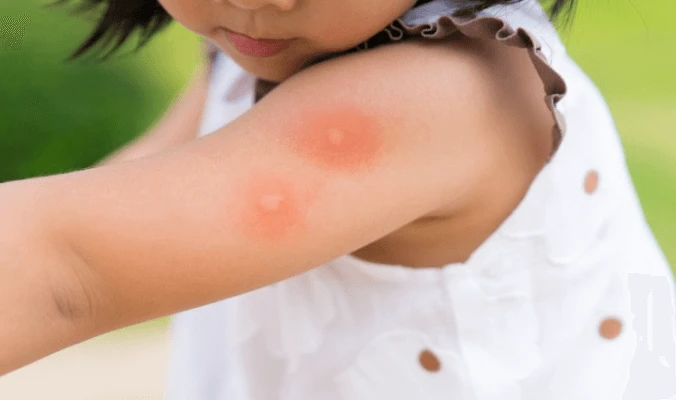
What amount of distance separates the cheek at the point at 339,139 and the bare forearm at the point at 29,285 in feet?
0.30

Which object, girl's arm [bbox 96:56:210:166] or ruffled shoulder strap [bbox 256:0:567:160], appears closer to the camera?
ruffled shoulder strap [bbox 256:0:567:160]

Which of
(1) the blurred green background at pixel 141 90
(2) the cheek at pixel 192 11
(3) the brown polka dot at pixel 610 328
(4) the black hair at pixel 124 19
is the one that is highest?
(2) the cheek at pixel 192 11

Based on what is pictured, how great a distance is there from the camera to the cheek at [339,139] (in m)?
0.32

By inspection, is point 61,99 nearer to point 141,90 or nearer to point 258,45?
point 141,90

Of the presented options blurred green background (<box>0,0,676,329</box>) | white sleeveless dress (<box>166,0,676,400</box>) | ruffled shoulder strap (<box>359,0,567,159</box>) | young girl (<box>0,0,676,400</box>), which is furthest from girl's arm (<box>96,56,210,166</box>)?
blurred green background (<box>0,0,676,329</box>)

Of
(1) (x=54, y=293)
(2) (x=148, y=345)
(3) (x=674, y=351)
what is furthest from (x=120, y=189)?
(2) (x=148, y=345)

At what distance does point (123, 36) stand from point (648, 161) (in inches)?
38.9

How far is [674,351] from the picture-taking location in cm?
53

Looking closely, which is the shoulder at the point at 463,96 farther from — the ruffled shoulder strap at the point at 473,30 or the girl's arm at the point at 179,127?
the girl's arm at the point at 179,127

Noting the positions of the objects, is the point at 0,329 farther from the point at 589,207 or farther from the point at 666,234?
the point at 666,234

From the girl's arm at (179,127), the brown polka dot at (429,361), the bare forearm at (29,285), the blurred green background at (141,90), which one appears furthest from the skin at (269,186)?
the blurred green background at (141,90)

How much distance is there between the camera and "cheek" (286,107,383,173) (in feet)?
1.06

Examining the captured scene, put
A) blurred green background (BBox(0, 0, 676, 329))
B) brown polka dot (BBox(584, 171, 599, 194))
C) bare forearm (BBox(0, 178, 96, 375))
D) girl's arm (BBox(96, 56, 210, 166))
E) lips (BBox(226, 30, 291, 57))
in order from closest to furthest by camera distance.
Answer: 1. bare forearm (BBox(0, 178, 96, 375))
2. lips (BBox(226, 30, 291, 57))
3. brown polka dot (BBox(584, 171, 599, 194))
4. girl's arm (BBox(96, 56, 210, 166))
5. blurred green background (BBox(0, 0, 676, 329))

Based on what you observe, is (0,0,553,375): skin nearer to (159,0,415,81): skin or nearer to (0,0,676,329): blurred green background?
(159,0,415,81): skin
